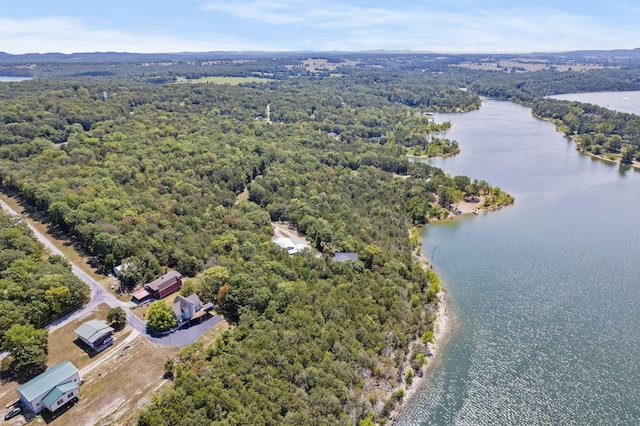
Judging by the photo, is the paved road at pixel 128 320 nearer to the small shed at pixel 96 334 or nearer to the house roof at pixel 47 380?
the small shed at pixel 96 334

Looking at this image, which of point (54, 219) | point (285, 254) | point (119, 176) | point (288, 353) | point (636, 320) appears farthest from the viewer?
point (119, 176)

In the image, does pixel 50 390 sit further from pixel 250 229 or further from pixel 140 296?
pixel 250 229

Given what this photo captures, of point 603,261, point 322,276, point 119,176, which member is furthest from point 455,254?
point 119,176

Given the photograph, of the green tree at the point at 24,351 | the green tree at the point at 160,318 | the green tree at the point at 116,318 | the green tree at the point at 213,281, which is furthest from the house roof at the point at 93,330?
the green tree at the point at 213,281

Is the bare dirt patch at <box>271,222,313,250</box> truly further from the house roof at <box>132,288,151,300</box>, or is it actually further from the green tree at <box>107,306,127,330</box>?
the green tree at <box>107,306,127,330</box>

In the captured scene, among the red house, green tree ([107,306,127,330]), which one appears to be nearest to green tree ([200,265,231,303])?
the red house

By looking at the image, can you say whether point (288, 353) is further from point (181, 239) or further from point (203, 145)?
point (203, 145)
